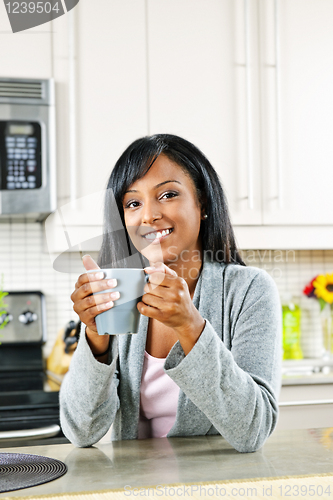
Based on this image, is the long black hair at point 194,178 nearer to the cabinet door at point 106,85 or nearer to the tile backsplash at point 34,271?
the cabinet door at point 106,85

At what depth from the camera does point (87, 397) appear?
94 cm

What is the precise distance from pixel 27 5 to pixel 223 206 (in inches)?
54.7

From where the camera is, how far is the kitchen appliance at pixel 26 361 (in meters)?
1.83

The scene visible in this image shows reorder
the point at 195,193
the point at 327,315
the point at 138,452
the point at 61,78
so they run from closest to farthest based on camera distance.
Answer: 1. the point at 138,452
2. the point at 195,193
3. the point at 61,78
4. the point at 327,315

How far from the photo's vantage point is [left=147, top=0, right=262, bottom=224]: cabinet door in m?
2.13

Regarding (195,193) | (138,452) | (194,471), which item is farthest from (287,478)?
(195,193)

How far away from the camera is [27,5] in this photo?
6.89ft

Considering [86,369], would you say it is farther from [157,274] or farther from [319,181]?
[319,181]

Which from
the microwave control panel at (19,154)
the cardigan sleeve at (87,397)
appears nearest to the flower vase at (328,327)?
the microwave control panel at (19,154)

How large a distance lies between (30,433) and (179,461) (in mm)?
1109

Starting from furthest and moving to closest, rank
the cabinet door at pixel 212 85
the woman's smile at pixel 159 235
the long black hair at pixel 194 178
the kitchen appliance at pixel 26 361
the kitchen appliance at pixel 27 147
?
the cabinet door at pixel 212 85 → the kitchen appliance at pixel 27 147 → the kitchen appliance at pixel 26 361 → the long black hair at pixel 194 178 → the woman's smile at pixel 159 235

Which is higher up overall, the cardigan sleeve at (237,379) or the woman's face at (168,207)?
the woman's face at (168,207)

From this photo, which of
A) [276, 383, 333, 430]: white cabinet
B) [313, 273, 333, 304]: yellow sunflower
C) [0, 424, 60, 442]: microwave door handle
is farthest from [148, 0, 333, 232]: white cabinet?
[0, 424, 60, 442]: microwave door handle

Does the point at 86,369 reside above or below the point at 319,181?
below
